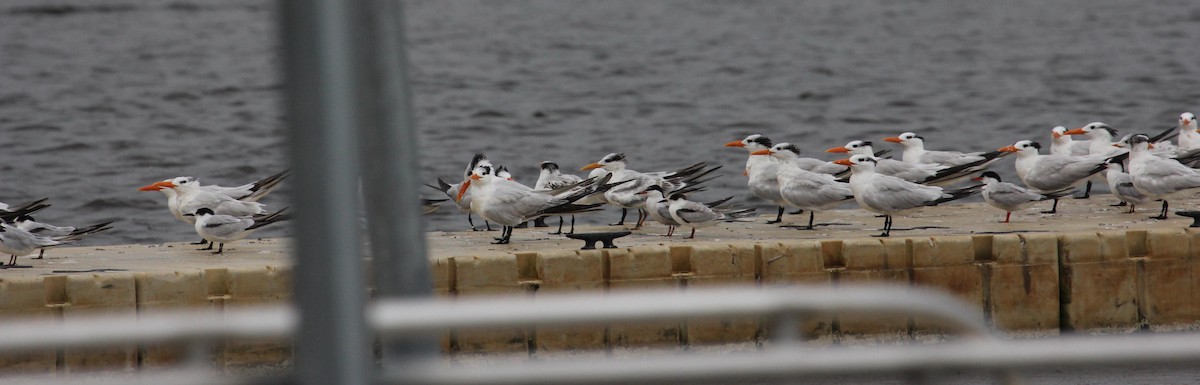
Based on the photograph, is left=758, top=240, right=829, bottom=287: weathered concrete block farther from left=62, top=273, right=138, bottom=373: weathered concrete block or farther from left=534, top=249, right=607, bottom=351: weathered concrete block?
left=62, top=273, right=138, bottom=373: weathered concrete block

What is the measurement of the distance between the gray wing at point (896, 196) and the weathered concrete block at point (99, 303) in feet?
20.1

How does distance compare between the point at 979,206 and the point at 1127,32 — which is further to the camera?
the point at 1127,32

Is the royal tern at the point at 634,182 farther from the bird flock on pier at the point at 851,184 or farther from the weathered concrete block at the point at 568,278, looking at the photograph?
the weathered concrete block at the point at 568,278

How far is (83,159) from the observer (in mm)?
29375

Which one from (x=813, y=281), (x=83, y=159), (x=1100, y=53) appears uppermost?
(x=1100, y=53)

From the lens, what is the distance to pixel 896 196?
13289 millimetres

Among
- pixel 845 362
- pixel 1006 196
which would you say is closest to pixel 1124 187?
pixel 1006 196

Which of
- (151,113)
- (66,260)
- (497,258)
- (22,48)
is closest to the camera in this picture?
(497,258)

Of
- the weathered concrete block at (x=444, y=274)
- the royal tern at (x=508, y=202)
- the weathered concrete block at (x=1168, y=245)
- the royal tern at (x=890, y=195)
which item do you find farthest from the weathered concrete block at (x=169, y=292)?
the weathered concrete block at (x=1168, y=245)

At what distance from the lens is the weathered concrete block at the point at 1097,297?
39.5 feet

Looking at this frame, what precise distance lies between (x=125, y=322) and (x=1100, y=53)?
142 feet

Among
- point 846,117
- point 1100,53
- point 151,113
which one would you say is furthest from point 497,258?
point 1100,53

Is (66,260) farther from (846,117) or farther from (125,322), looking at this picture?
(846,117)

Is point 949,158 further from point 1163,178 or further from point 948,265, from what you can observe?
point 948,265
